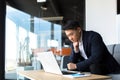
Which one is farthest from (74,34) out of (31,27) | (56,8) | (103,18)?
(31,27)

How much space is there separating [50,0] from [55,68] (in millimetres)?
2702

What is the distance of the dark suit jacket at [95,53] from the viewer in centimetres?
241

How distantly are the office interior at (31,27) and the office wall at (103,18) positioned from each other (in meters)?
0.09

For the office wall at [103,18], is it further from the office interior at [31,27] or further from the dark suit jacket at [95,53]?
the dark suit jacket at [95,53]

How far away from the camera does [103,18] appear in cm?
421

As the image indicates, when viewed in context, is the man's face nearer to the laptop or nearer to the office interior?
the laptop

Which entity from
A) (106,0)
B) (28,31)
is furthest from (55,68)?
(28,31)

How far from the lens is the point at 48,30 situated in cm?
474

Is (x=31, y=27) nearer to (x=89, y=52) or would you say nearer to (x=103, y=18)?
(x=103, y=18)

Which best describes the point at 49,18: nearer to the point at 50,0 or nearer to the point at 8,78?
the point at 50,0

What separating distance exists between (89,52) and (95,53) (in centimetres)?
17

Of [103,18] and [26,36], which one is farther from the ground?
[103,18]

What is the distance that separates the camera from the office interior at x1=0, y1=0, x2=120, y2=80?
15.0ft

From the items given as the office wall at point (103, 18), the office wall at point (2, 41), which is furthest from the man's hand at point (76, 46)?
the office wall at point (2, 41)
